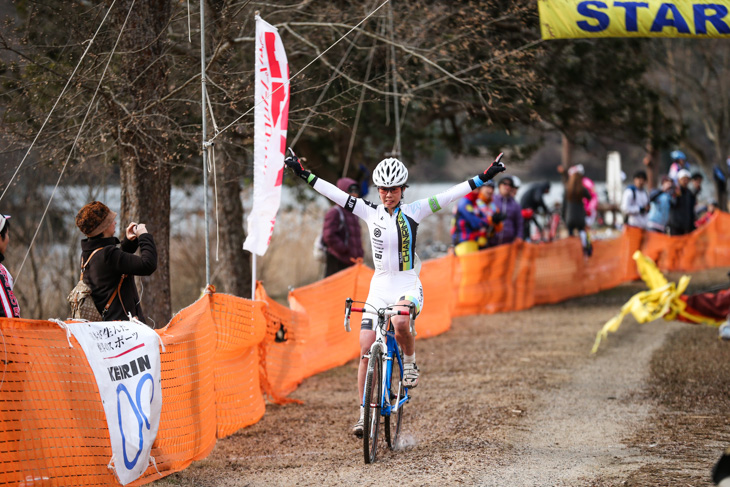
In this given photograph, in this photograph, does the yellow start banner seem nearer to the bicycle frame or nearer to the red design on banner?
the red design on banner

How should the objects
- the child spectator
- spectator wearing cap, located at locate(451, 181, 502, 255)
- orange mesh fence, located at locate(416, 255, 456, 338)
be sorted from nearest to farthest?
orange mesh fence, located at locate(416, 255, 456, 338) → spectator wearing cap, located at locate(451, 181, 502, 255) → the child spectator

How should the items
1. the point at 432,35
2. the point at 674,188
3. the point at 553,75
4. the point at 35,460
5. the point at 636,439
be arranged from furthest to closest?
the point at 674,188 < the point at 553,75 < the point at 432,35 < the point at 636,439 < the point at 35,460

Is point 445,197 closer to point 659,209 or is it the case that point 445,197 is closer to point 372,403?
point 372,403

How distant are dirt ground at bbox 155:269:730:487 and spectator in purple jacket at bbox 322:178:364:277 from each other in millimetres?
1550

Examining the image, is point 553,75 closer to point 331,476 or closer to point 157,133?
point 157,133

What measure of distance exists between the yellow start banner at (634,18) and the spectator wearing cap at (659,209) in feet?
33.7

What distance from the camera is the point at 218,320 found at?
697 cm

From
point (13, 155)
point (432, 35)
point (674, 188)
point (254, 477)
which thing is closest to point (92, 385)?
point (254, 477)

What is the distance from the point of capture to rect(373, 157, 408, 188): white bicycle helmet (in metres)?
6.49

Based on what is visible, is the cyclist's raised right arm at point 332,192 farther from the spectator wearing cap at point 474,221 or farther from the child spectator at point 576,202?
the child spectator at point 576,202

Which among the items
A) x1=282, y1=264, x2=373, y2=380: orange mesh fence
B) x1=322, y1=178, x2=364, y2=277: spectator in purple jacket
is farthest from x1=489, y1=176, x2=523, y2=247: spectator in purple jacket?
Answer: x1=282, y1=264, x2=373, y2=380: orange mesh fence

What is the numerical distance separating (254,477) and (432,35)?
7.10 m

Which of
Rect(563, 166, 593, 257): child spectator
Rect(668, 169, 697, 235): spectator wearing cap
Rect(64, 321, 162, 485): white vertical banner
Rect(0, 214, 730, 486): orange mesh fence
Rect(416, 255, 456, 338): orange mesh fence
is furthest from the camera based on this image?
Rect(668, 169, 697, 235): spectator wearing cap

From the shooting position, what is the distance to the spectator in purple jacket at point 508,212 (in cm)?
1451
